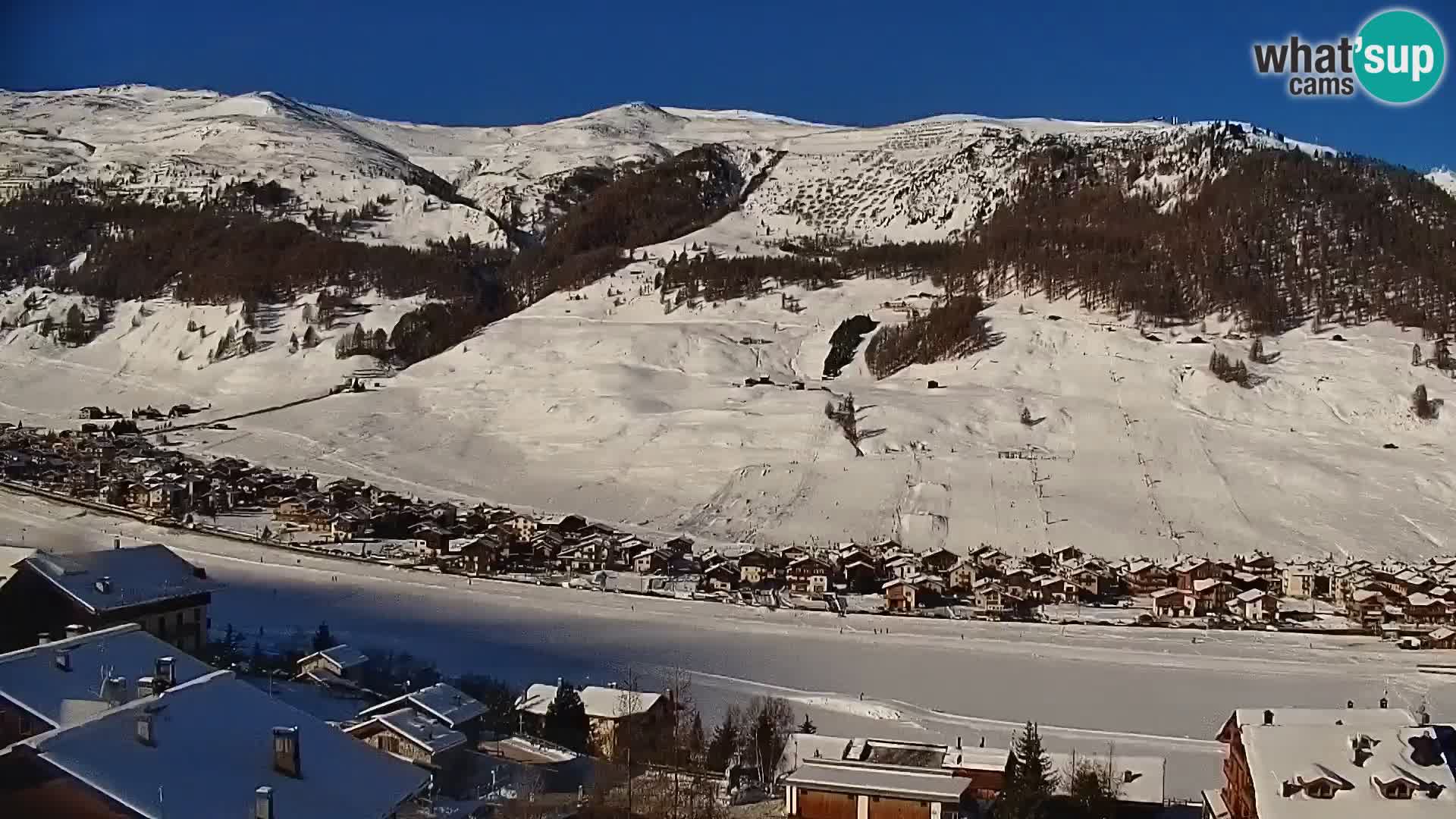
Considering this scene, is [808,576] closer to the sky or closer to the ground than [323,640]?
closer to the sky

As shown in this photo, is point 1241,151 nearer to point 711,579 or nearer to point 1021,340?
point 1021,340

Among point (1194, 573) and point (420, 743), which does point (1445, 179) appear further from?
point (420, 743)

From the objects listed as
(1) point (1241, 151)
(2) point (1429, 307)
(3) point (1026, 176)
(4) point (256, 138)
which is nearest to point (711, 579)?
(2) point (1429, 307)

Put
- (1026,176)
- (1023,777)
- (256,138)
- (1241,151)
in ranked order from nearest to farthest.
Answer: (1023,777) < (1241,151) < (1026,176) < (256,138)

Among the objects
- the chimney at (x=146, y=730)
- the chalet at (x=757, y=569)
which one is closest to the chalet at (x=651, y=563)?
the chalet at (x=757, y=569)

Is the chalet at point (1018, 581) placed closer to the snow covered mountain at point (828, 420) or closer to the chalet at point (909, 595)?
the chalet at point (909, 595)

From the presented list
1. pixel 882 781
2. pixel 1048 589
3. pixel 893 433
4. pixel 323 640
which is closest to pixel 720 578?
pixel 1048 589
